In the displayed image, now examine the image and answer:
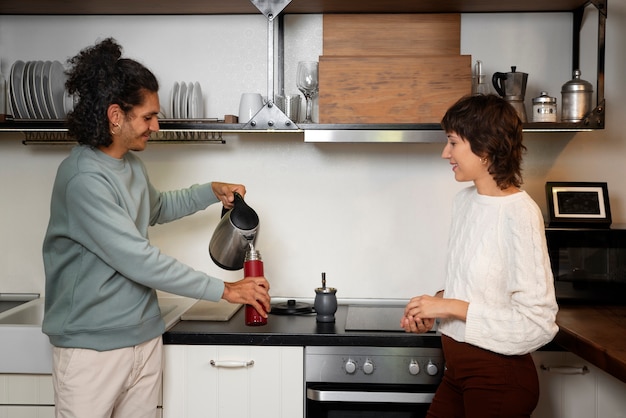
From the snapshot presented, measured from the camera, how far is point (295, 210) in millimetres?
2771

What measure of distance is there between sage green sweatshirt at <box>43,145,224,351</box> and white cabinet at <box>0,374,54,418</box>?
392 millimetres

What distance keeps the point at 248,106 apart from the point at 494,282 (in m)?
1.14

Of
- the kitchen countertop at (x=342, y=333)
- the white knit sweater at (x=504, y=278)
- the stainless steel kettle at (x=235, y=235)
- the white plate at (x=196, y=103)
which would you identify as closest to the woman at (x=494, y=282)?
the white knit sweater at (x=504, y=278)

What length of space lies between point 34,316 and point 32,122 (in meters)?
0.73

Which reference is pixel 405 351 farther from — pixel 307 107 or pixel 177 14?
pixel 177 14

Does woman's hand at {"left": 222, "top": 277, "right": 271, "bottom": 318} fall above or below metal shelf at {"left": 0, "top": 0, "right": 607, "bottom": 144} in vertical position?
below

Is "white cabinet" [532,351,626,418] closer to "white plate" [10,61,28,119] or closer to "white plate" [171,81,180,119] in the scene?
"white plate" [171,81,180,119]

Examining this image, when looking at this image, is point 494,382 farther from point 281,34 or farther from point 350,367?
point 281,34

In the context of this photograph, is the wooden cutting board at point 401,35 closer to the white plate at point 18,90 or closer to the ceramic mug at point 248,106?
the ceramic mug at point 248,106

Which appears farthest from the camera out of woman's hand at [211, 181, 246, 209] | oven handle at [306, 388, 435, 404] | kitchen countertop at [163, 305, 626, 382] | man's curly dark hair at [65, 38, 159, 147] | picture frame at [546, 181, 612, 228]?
picture frame at [546, 181, 612, 228]

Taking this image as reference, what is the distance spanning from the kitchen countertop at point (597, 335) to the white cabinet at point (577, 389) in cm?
9

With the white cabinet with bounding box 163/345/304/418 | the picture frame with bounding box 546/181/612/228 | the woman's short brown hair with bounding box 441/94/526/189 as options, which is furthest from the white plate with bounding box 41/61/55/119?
the picture frame with bounding box 546/181/612/228

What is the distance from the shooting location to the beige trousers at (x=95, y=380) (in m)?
1.87

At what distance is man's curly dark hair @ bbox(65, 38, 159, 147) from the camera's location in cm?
190
